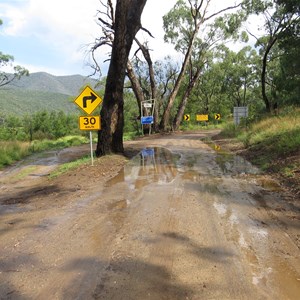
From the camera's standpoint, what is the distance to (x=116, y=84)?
14.2 metres

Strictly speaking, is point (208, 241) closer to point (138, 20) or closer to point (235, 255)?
point (235, 255)

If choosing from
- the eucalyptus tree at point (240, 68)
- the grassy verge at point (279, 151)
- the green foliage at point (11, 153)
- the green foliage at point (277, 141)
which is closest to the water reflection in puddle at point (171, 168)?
the grassy verge at point (279, 151)

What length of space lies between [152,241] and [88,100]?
798cm

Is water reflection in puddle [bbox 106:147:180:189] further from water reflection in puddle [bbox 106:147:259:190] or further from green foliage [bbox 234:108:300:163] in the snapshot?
green foliage [bbox 234:108:300:163]

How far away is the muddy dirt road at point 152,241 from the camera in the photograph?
12.8 feet

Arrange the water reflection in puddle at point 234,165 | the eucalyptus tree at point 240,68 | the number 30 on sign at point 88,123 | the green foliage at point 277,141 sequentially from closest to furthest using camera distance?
the water reflection in puddle at point 234,165
the green foliage at point 277,141
the number 30 on sign at point 88,123
the eucalyptus tree at point 240,68

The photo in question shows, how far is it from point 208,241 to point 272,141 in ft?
34.3

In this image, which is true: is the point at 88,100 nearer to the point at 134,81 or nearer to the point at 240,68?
the point at 134,81

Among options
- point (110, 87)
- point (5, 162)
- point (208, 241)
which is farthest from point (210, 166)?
point (5, 162)

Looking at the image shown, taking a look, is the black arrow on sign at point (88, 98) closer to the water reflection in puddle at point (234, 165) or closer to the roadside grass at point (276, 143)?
the water reflection in puddle at point (234, 165)

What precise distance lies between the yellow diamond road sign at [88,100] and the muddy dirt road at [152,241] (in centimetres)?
353

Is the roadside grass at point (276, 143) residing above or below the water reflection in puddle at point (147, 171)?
above

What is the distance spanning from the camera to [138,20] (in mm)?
14633

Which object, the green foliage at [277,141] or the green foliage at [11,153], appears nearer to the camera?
the green foliage at [277,141]
